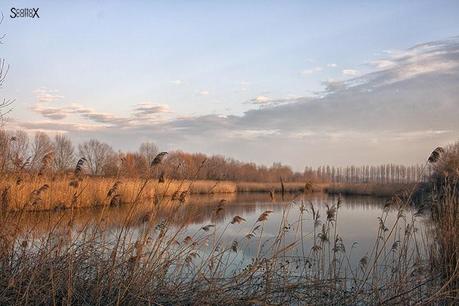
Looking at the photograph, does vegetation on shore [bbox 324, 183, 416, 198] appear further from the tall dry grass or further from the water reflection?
the tall dry grass

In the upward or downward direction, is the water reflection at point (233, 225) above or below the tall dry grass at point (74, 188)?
below

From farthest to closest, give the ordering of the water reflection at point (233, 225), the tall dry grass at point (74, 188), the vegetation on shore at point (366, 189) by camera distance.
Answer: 1. the vegetation on shore at point (366, 189)
2. the water reflection at point (233, 225)
3. the tall dry grass at point (74, 188)

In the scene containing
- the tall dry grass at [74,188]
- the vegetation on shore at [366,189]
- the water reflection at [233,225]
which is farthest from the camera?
the vegetation on shore at [366,189]

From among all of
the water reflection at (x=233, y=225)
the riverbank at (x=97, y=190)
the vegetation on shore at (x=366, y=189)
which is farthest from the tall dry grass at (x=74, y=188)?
the vegetation on shore at (x=366, y=189)

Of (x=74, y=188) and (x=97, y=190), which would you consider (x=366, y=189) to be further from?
(x=74, y=188)

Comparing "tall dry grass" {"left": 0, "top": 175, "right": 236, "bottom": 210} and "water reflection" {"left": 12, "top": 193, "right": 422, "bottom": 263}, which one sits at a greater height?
"tall dry grass" {"left": 0, "top": 175, "right": 236, "bottom": 210}

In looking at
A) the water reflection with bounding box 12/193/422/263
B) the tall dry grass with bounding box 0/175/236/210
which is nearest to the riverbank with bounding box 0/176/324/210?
the tall dry grass with bounding box 0/175/236/210

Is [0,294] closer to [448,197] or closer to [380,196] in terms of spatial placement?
[448,197]

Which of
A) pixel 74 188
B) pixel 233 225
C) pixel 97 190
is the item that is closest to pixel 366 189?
pixel 97 190

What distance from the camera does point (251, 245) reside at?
8.66 meters

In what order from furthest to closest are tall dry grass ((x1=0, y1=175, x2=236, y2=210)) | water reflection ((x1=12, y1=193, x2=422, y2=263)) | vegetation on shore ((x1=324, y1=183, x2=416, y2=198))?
vegetation on shore ((x1=324, y1=183, x2=416, y2=198)), water reflection ((x1=12, y1=193, x2=422, y2=263)), tall dry grass ((x1=0, y1=175, x2=236, y2=210))

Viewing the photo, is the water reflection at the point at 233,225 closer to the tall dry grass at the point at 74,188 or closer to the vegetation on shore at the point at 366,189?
the tall dry grass at the point at 74,188

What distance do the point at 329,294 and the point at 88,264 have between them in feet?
7.84

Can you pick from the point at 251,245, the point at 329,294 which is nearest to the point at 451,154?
the point at 251,245
